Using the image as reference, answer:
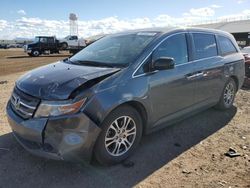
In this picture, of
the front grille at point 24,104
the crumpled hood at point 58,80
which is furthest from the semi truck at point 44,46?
the front grille at point 24,104

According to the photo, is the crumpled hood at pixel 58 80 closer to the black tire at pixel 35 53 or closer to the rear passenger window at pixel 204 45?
the rear passenger window at pixel 204 45

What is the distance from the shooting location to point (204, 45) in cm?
543

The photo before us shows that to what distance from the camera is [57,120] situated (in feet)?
11.0

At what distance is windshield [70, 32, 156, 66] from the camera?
4254 mm

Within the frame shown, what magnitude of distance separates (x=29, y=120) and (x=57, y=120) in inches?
15.9

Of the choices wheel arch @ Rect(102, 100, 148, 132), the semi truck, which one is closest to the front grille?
wheel arch @ Rect(102, 100, 148, 132)

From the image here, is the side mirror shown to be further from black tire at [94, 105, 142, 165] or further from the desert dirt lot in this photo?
the desert dirt lot

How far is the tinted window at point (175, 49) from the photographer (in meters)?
4.45

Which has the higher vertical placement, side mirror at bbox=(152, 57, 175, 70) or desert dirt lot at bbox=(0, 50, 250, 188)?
side mirror at bbox=(152, 57, 175, 70)

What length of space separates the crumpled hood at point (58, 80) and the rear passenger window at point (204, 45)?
192 cm

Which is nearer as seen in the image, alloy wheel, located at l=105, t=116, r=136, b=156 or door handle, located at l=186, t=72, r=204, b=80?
alloy wheel, located at l=105, t=116, r=136, b=156

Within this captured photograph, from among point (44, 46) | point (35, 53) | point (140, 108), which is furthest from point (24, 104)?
point (44, 46)

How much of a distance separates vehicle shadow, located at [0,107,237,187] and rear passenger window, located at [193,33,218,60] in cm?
147

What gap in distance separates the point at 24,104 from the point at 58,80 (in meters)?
0.51
